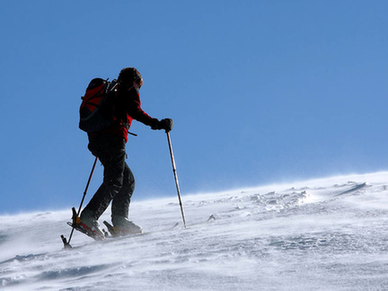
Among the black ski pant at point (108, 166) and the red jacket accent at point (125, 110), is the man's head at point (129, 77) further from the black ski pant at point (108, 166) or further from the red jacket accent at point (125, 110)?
the black ski pant at point (108, 166)

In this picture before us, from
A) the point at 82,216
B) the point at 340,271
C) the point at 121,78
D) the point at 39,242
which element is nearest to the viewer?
the point at 340,271

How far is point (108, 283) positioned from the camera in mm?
1931

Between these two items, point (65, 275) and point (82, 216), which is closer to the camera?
point (65, 275)

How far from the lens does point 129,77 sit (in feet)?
14.2

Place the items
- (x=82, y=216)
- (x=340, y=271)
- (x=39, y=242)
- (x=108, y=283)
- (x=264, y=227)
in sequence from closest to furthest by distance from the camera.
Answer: (x=340, y=271)
(x=108, y=283)
(x=264, y=227)
(x=82, y=216)
(x=39, y=242)

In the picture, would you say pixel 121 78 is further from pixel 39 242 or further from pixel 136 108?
pixel 39 242

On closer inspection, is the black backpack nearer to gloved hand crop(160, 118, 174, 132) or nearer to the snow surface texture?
gloved hand crop(160, 118, 174, 132)

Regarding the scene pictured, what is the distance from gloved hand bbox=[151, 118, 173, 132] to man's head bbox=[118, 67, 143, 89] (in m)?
0.48

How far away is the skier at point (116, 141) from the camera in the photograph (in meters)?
4.11

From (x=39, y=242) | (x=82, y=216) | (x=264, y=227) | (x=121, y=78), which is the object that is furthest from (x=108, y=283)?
(x=39, y=242)

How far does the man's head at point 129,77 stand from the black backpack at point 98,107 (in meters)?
0.19

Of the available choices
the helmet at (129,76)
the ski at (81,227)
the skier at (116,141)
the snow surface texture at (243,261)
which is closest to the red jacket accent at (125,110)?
the skier at (116,141)

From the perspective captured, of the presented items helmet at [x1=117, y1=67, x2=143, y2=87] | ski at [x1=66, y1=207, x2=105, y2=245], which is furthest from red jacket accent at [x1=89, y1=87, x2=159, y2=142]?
ski at [x1=66, y1=207, x2=105, y2=245]

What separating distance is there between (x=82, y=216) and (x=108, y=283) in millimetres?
2227
